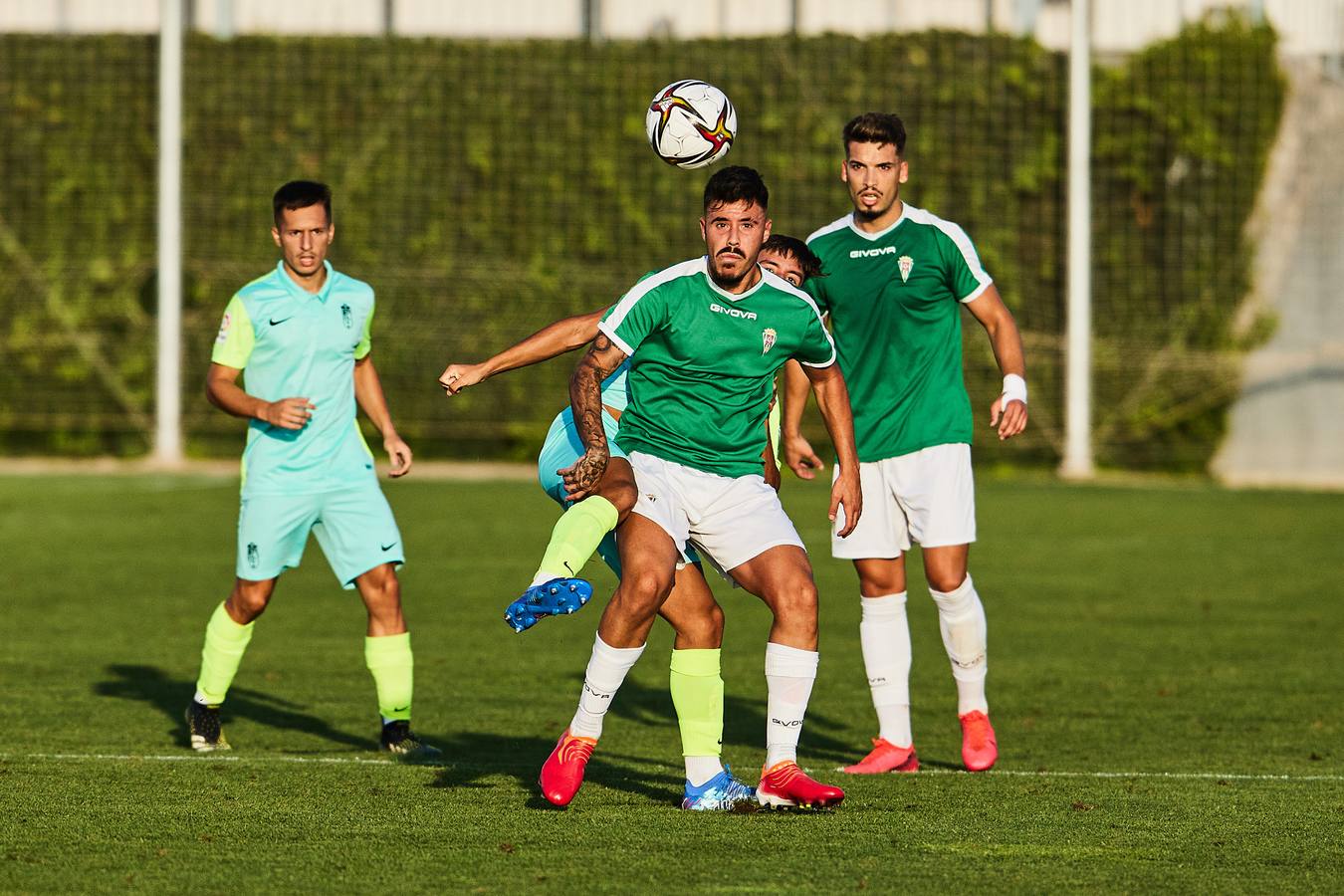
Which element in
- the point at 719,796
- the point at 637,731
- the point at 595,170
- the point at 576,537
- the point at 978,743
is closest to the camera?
the point at 576,537

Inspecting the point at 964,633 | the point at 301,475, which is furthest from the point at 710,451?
the point at 301,475

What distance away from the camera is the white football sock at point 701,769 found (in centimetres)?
635

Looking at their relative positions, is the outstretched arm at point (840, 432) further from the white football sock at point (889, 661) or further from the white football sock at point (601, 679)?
the white football sock at point (889, 661)

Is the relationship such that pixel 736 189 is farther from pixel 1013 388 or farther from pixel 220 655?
pixel 220 655

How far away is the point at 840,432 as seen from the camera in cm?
664

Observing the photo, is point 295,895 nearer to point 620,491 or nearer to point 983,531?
point 620,491

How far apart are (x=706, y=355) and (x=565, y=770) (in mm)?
1345

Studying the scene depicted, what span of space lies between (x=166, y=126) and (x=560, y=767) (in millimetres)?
14509

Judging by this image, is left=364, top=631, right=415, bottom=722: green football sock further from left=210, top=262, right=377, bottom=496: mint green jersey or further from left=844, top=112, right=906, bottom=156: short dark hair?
left=844, top=112, right=906, bottom=156: short dark hair

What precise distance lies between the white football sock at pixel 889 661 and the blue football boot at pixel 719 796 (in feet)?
4.18

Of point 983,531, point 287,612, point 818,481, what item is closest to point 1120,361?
point 818,481

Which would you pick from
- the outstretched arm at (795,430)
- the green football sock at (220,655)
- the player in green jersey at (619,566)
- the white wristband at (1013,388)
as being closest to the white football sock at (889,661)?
the outstretched arm at (795,430)

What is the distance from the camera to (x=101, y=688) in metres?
9.00

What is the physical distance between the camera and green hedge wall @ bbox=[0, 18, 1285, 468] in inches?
780
